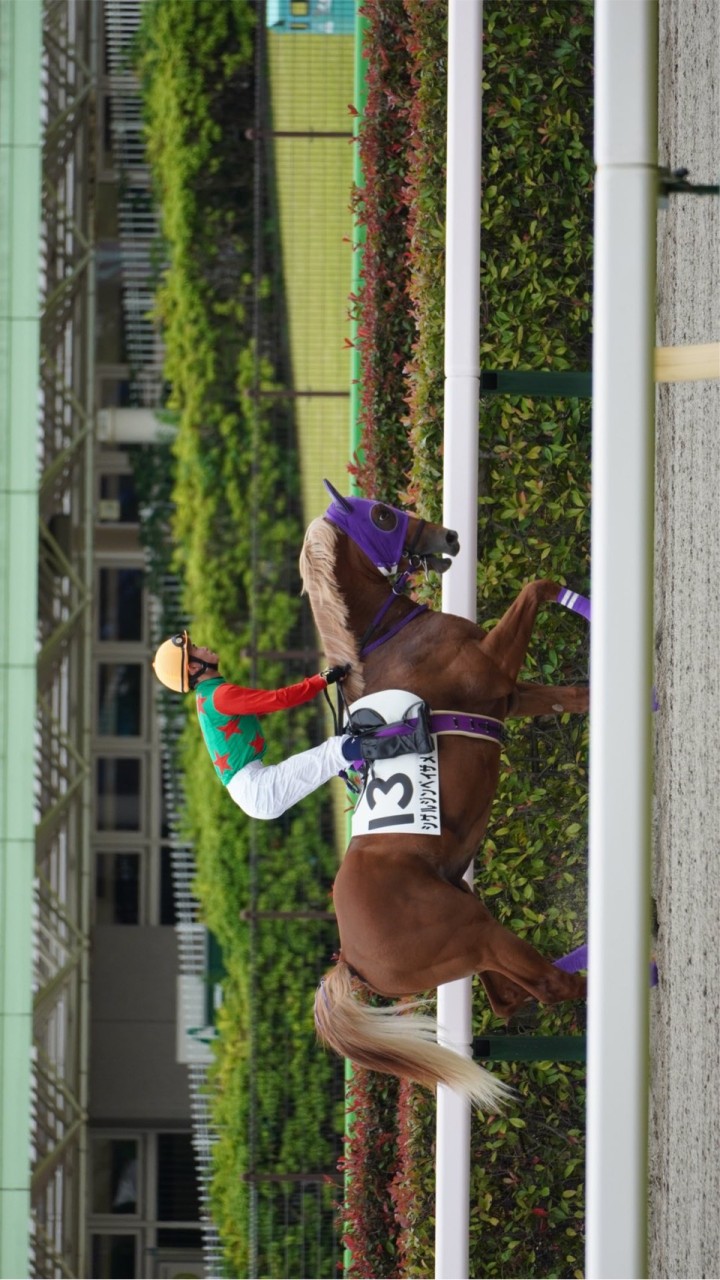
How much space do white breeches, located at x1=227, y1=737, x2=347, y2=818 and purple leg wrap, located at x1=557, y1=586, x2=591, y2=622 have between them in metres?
0.73

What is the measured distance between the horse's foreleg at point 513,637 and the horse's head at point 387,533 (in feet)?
0.80

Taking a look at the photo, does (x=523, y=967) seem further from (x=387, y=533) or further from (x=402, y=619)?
(x=387, y=533)

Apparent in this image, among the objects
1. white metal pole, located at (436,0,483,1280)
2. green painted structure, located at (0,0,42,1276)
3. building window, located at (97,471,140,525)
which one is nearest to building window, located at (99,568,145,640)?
building window, located at (97,471,140,525)

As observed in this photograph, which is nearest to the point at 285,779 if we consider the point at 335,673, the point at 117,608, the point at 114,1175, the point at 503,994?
the point at 335,673

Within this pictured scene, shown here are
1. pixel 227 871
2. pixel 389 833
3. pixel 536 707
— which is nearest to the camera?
pixel 389 833

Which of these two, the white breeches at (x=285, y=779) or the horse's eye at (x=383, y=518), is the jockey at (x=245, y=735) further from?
the horse's eye at (x=383, y=518)

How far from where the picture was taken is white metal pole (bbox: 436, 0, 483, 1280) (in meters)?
3.97

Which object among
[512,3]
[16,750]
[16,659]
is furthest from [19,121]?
[512,3]

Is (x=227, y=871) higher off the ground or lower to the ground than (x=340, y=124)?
lower

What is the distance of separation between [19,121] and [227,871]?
182 inches

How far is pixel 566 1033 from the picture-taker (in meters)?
4.08

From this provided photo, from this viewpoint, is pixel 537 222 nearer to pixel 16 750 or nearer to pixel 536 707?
pixel 536 707

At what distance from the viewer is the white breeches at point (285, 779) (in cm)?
361

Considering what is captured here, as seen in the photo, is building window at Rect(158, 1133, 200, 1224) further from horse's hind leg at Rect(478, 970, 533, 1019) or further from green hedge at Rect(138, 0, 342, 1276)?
horse's hind leg at Rect(478, 970, 533, 1019)
